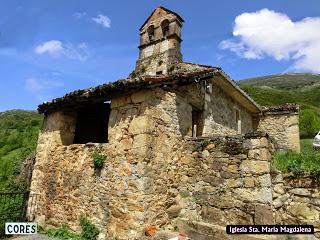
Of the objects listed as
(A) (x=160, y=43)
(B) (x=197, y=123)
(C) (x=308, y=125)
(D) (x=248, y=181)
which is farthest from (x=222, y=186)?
(C) (x=308, y=125)

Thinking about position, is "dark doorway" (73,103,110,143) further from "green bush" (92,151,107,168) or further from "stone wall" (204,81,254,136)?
"stone wall" (204,81,254,136)

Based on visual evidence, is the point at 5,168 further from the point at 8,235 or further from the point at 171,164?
the point at 171,164

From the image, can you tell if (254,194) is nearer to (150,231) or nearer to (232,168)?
(232,168)

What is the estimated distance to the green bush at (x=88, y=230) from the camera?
6.74 meters

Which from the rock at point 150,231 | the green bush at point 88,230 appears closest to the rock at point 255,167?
Result: the rock at point 150,231

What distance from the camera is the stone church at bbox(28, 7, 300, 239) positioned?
6145mm

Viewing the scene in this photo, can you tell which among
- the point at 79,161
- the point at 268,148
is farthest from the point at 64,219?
the point at 268,148

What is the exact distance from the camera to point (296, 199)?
5.96 metres

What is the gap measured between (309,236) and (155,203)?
2984mm

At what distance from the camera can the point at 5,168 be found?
15.3 metres

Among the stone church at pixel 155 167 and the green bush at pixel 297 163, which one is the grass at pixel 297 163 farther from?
the stone church at pixel 155 167

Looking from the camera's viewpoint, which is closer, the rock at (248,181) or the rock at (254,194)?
the rock at (254,194)

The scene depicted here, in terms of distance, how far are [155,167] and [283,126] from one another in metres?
9.30

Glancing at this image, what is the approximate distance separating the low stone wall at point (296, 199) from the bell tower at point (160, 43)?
6484mm
